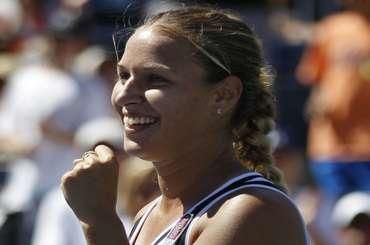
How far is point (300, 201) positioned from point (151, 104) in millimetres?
4604

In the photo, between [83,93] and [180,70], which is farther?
[83,93]

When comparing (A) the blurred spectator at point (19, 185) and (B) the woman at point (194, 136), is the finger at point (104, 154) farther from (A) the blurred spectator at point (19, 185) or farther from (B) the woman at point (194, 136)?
(A) the blurred spectator at point (19, 185)

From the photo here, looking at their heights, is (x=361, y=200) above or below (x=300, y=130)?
above

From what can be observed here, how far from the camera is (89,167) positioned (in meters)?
2.86

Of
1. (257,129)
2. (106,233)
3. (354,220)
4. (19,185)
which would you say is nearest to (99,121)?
(19,185)

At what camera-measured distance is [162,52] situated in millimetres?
2883

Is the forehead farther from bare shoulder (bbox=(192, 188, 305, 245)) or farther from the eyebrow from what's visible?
bare shoulder (bbox=(192, 188, 305, 245))

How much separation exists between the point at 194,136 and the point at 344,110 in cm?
450

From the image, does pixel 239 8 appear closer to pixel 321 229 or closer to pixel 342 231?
pixel 321 229

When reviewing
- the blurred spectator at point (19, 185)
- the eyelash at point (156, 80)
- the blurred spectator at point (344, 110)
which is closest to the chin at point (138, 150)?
the eyelash at point (156, 80)

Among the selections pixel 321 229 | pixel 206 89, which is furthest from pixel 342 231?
pixel 206 89

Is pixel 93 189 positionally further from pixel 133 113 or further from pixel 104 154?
pixel 133 113

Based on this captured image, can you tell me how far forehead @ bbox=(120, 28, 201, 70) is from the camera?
288 centimetres

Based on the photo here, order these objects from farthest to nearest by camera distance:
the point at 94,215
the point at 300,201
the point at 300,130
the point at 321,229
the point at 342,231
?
the point at 300,130 → the point at 300,201 → the point at 321,229 → the point at 342,231 → the point at 94,215
